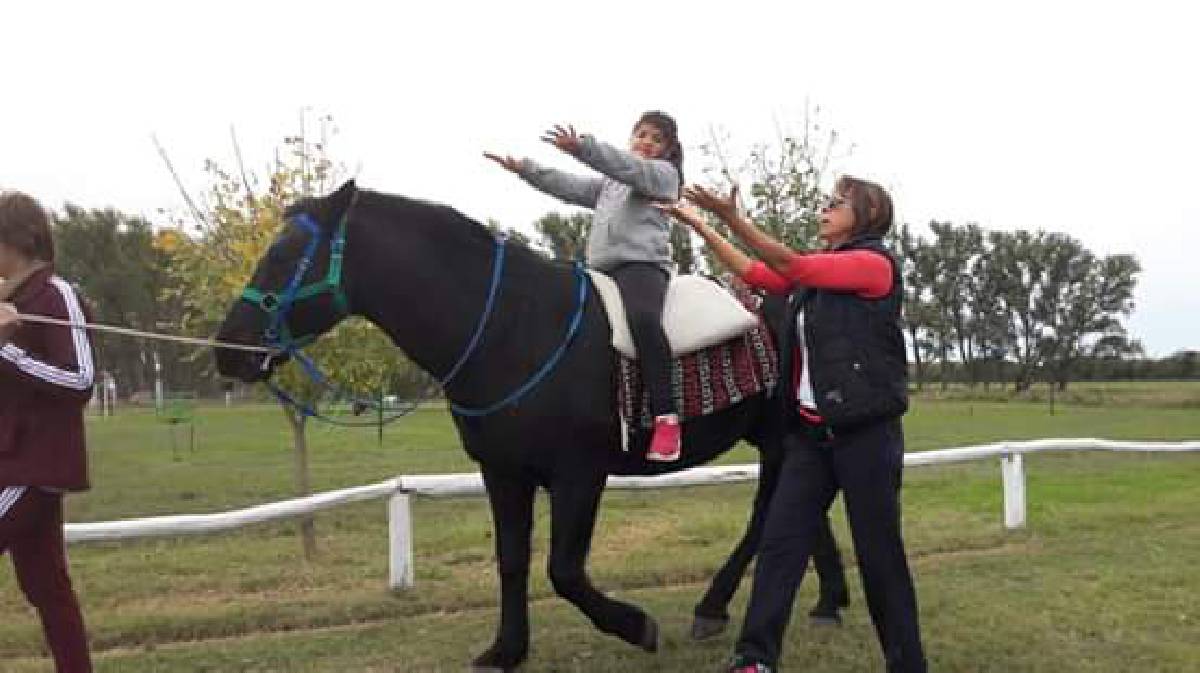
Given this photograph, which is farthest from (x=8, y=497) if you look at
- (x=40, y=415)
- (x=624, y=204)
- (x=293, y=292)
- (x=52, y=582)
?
(x=624, y=204)

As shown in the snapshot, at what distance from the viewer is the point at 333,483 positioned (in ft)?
46.5

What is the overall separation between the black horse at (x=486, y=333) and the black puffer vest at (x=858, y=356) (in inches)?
38.8

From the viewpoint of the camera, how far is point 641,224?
453 cm

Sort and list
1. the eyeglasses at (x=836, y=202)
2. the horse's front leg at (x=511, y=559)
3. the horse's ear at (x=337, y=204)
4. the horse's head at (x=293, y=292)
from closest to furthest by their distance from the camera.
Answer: the eyeglasses at (x=836, y=202) → the horse's head at (x=293, y=292) → the horse's ear at (x=337, y=204) → the horse's front leg at (x=511, y=559)

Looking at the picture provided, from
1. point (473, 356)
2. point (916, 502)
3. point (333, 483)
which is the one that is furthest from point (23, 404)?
point (333, 483)

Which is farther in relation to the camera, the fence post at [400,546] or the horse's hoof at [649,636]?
the fence post at [400,546]

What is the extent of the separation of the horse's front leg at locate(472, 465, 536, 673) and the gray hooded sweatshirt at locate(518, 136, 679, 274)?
1075 mm

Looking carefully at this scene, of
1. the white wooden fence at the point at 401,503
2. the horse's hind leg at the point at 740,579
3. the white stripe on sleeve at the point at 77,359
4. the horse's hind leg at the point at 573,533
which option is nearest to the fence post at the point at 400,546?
the white wooden fence at the point at 401,503

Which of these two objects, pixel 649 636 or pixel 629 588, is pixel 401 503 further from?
pixel 649 636

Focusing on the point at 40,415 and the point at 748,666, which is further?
the point at 748,666

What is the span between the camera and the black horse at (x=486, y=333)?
4.14 m

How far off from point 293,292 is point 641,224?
5.00 feet

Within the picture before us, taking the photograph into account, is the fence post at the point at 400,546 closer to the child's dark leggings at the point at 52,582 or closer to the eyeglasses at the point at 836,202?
the child's dark leggings at the point at 52,582

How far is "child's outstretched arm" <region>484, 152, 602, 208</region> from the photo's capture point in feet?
15.1
